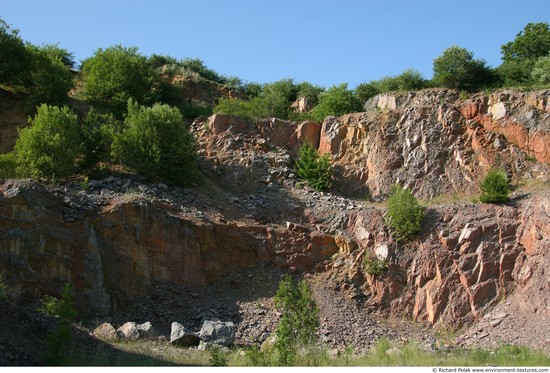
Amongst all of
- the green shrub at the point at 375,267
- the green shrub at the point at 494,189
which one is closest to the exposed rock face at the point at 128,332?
the green shrub at the point at 375,267

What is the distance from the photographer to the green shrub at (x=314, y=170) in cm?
2570

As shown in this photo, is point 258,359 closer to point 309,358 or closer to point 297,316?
point 309,358

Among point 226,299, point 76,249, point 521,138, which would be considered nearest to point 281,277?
point 226,299

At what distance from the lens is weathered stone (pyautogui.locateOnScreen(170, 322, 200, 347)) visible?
52.3 ft

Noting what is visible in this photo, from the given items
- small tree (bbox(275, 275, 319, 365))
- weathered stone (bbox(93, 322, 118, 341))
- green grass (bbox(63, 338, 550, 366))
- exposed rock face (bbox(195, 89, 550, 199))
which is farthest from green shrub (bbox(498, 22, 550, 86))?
weathered stone (bbox(93, 322, 118, 341))

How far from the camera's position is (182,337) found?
16.0 metres

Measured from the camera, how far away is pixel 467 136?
1035 inches

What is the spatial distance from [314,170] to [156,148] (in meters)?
7.10

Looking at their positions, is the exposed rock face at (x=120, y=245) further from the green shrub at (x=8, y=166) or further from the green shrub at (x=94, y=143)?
the green shrub at (x=94, y=143)

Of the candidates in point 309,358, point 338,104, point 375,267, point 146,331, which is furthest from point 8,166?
point 338,104

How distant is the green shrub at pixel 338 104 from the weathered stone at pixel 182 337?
53.8 feet

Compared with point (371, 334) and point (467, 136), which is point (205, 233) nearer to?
point (371, 334)

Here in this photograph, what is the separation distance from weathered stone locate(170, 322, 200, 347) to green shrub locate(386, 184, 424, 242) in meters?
8.97

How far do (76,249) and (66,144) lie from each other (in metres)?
5.24
